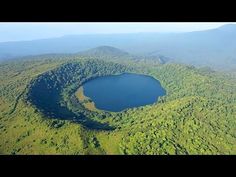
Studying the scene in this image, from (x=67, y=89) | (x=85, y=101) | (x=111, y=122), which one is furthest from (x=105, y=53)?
(x=111, y=122)

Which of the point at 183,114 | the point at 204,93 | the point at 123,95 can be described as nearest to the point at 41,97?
the point at 123,95

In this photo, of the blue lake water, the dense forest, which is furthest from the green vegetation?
the dense forest

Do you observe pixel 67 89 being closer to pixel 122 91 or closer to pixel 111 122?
pixel 122 91

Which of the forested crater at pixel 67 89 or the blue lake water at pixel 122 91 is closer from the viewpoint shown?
the forested crater at pixel 67 89

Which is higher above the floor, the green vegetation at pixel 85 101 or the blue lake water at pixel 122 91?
the green vegetation at pixel 85 101

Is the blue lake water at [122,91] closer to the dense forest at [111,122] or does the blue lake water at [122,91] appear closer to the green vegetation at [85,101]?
the green vegetation at [85,101]

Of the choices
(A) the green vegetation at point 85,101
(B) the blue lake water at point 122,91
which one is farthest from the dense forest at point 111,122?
(B) the blue lake water at point 122,91
